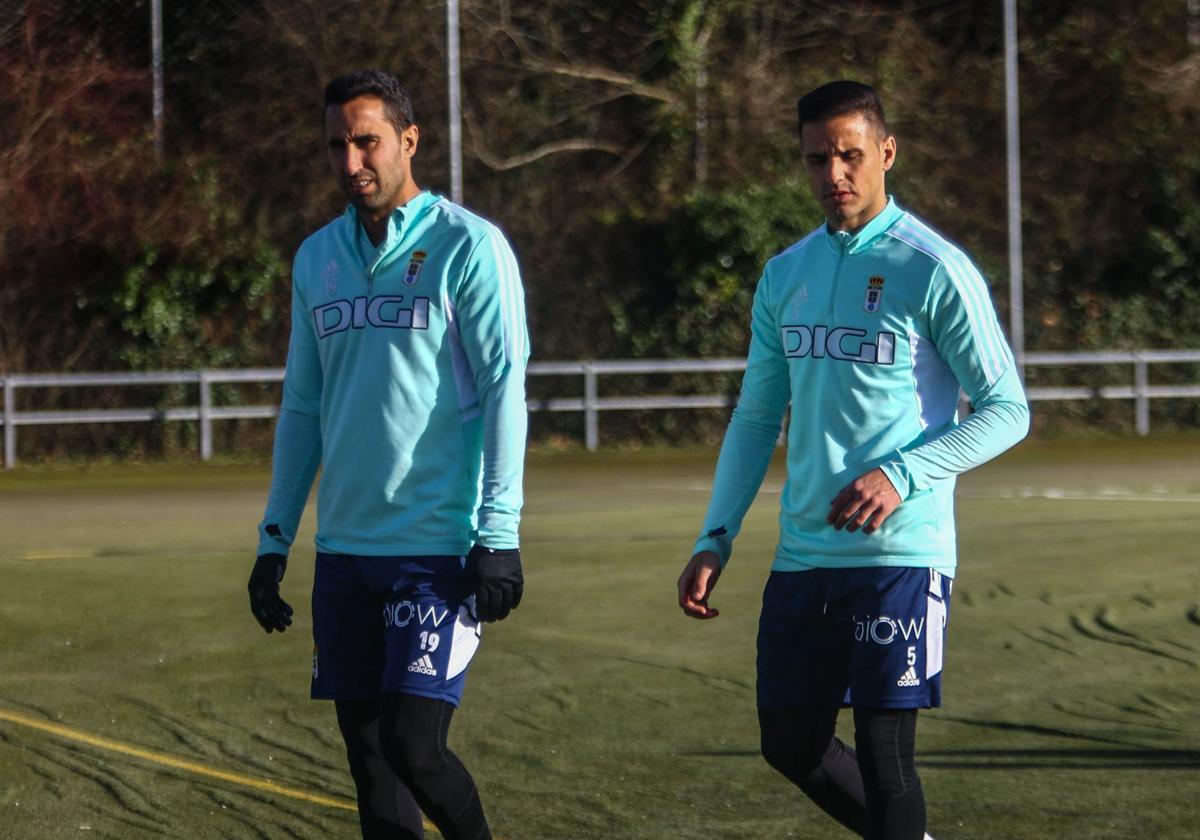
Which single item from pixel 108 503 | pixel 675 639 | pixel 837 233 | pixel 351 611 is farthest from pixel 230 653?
pixel 108 503

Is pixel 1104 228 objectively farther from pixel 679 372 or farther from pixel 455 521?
pixel 455 521

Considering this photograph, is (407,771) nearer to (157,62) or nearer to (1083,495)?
(1083,495)

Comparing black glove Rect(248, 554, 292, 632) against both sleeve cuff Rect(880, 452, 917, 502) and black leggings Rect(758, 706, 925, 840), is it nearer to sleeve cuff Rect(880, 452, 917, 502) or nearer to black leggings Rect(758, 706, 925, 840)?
black leggings Rect(758, 706, 925, 840)

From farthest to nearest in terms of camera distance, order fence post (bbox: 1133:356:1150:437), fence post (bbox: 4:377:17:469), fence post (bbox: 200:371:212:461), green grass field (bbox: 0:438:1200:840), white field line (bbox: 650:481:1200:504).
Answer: fence post (bbox: 1133:356:1150:437), fence post (bbox: 200:371:212:461), fence post (bbox: 4:377:17:469), white field line (bbox: 650:481:1200:504), green grass field (bbox: 0:438:1200:840)

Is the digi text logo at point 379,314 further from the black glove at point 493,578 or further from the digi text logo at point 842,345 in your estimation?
the digi text logo at point 842,345

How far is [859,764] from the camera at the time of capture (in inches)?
177

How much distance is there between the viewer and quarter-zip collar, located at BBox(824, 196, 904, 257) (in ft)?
15.0

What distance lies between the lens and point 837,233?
15.0 feet

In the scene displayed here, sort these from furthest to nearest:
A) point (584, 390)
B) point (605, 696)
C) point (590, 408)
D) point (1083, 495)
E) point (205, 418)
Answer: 1. point (584, 390)
2. point (590, 408)
3. point (205, 418)
4. point (1083, 495)
5. point (605, 696)

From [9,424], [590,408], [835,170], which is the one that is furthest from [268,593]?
[590,408]

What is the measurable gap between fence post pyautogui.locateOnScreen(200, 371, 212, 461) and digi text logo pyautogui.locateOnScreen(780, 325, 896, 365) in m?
18.3

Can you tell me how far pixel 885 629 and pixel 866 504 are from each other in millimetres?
335

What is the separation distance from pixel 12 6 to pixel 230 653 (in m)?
Answer: 16.3

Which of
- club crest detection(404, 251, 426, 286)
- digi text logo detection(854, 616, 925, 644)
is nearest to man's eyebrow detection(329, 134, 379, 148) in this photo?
club crest detection(404, 251, 426, 286)
